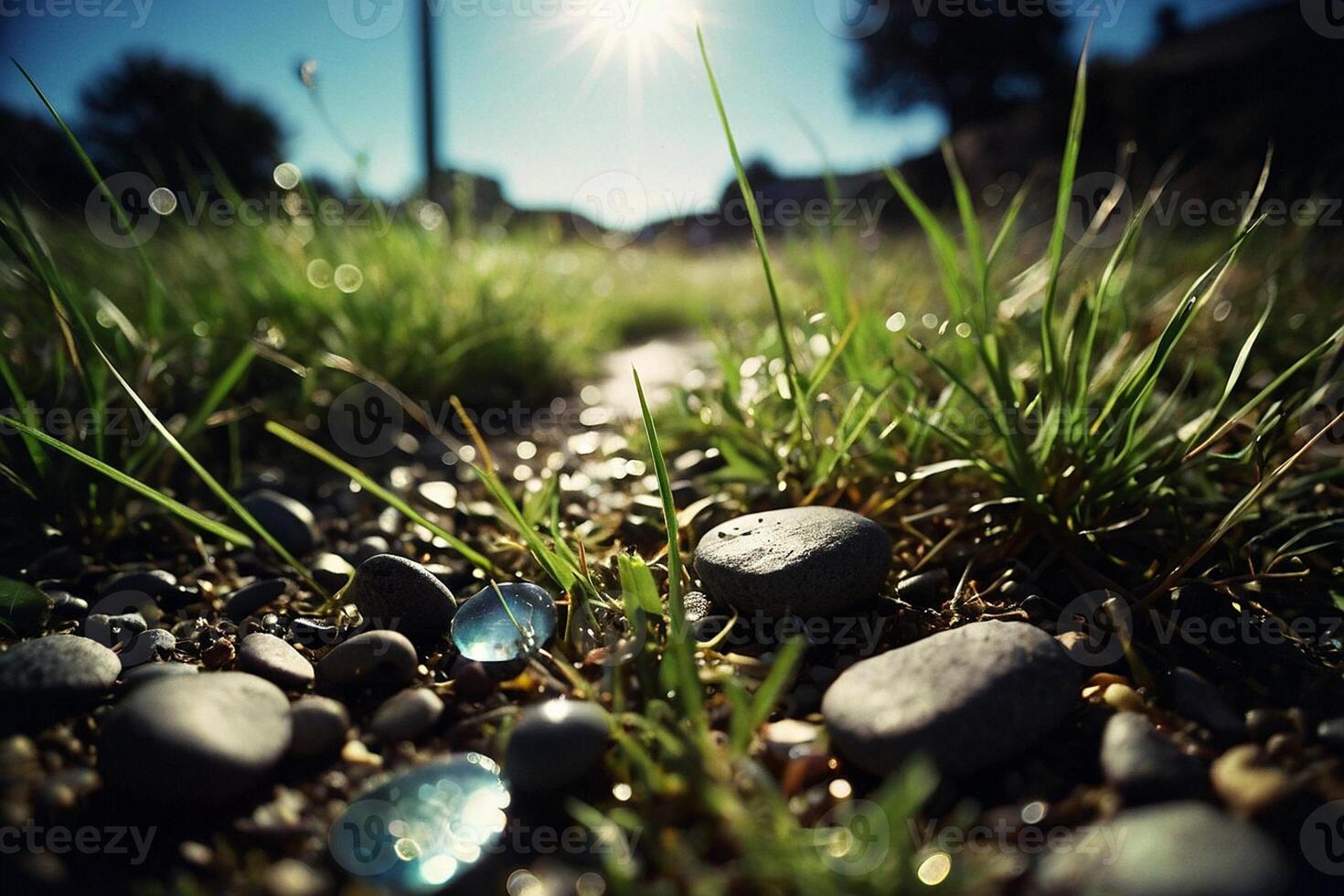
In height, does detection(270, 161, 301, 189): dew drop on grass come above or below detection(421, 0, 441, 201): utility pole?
below

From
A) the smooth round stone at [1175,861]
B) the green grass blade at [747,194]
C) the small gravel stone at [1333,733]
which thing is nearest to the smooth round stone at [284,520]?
the green grass blade at [747,194]

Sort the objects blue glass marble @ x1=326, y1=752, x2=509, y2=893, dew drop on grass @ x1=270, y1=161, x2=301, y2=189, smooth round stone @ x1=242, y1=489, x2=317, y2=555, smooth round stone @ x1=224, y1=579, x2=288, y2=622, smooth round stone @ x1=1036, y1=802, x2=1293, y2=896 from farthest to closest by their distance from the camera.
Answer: dew drop on grass @ x1=270, y1=161, x2=301, y2=189, smooth round stone @ x1=242, y1=489, x2=317, y2=555, smooth round stone @ x1=224, y1=579, x2=288, y2=622, blue glass marble @ x1=326, y1=752, x2=509, y2=893, smooth round stone @ x1=1036, y1=802, x2=1293, y2=896

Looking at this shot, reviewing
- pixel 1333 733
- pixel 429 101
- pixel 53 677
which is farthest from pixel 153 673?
pixel 429 101

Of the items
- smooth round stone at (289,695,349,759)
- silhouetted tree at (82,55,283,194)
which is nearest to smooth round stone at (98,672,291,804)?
smooth round stone at (289,695,349,759)

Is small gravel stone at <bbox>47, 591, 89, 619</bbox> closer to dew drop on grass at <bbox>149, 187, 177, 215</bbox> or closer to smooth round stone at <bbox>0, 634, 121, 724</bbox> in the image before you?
smooth round stone at <bbox>0, 634, 121, 724</bbox>

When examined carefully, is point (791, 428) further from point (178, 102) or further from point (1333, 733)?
point (178, 102)

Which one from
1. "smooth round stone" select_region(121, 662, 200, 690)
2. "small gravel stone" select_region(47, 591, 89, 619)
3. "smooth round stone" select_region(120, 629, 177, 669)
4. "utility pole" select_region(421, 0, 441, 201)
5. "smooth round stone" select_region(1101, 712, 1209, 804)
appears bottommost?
"smooth round stone" select_region(1101, 712, 1209, 804)

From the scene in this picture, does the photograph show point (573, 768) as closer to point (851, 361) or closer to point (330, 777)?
point (330, 777)
